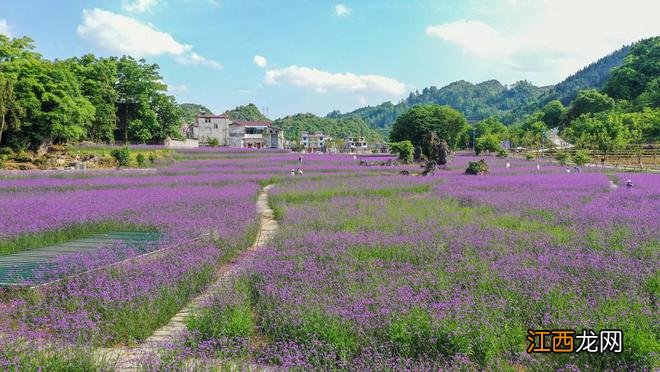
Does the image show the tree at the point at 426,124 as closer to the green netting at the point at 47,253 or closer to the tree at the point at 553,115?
the tree at the point at 553,115

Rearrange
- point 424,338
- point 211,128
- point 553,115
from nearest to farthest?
point 424,338, point 211,128, point 553,115

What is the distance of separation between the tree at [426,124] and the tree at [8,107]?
48528 mm

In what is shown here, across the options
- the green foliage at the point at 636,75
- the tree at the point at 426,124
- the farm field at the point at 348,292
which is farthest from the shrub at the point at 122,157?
the green foliage at the point at 636,75

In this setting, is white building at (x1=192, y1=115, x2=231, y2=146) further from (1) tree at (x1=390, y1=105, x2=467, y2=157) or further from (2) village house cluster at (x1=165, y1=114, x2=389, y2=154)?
(1) tree at (x1=390, y1=105, x2=467, y2=157)

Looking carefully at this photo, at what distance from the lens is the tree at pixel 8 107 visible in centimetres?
2739

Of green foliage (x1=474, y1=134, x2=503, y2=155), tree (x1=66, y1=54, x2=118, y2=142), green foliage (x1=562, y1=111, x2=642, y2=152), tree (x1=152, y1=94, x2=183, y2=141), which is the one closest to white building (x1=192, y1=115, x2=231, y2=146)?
tree (x1=152, y1=94, x2=183, y2=141)

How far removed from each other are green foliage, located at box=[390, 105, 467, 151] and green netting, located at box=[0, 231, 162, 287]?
5565 centimetres

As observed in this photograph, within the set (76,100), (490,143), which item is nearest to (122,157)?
(76,100)

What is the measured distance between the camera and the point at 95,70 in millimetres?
45719

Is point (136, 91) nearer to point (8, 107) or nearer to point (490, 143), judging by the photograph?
point (8, 107)

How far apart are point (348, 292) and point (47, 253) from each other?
20.9 ft

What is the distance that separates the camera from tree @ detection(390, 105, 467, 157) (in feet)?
217

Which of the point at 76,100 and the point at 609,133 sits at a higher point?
the point at 76,100

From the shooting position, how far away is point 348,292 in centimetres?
536
